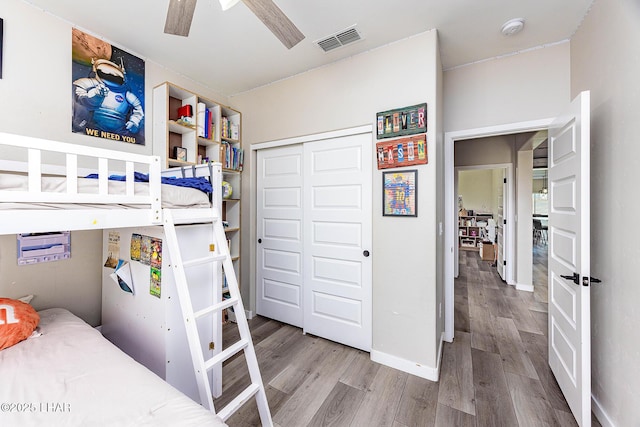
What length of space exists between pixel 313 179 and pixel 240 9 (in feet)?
4.73

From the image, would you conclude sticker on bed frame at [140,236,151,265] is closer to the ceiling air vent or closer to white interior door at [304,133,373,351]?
white interior door at [304,133,373,351]

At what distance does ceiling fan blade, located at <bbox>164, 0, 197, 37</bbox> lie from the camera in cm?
130

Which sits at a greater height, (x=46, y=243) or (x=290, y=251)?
(x=46, y=243)

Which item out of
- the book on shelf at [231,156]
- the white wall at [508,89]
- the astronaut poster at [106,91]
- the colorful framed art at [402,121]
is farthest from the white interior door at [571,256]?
the astronaut poster at [106,91]

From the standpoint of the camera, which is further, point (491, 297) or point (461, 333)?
point (491, 297)

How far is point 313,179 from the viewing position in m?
2.64

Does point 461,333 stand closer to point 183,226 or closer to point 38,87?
point 183,226

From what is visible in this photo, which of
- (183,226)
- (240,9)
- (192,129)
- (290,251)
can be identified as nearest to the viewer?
(183,226)

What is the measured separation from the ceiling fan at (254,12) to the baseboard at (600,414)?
290 cm

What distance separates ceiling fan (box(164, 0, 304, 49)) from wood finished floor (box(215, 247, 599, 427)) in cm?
234

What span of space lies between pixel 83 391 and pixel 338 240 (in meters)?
1.92

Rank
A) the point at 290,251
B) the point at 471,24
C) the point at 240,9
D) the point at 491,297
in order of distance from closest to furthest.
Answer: the point at 240,9, the point at 471,24, the point at 290,251, the point at 491,297

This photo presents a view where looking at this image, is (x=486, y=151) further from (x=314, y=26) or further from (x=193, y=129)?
(x=193, y=129)

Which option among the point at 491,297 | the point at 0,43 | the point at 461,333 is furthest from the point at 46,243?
the point at 491,297
